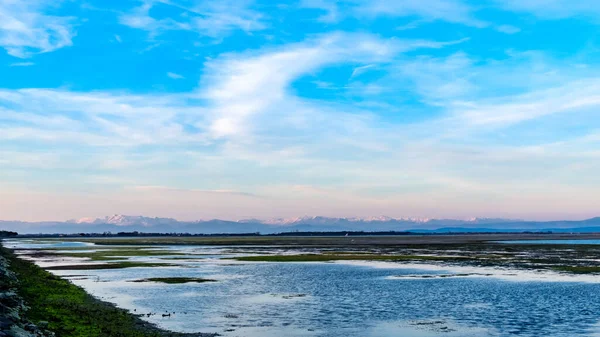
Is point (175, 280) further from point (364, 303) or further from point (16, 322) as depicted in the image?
point (16, 322)

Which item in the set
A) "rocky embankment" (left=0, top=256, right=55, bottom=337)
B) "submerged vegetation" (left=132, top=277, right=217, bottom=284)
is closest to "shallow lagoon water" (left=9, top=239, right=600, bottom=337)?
"submerged vegetation" (left=132, top=277, right=217, bottom=284)

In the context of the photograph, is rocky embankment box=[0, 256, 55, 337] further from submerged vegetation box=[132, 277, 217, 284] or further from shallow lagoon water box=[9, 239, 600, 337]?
submerged vegetation box=[132, 277, 217, 284]

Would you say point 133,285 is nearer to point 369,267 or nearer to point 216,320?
point 216,320

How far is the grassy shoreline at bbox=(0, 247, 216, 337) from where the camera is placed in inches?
945

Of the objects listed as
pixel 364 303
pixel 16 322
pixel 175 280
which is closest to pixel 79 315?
pixel 16 322

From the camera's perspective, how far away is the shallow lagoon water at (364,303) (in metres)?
26.3

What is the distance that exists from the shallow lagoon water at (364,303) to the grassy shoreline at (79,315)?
1.56 meters

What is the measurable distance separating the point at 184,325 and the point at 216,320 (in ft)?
6.93

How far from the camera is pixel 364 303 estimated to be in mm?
34438

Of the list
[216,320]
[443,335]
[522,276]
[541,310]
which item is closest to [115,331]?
[216,320]

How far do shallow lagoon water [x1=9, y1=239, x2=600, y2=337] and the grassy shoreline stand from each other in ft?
5.11

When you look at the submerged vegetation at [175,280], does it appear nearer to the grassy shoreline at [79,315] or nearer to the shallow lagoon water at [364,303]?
the shallow lagoon water at [364,303]

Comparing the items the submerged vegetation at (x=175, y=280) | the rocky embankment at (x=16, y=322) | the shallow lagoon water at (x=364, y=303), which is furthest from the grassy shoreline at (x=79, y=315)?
the submerged vegetation at (x=175, y=280)

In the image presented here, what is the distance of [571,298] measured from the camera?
116 ft
